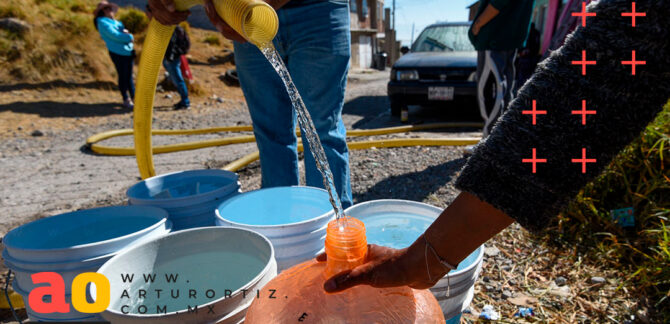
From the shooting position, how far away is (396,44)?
3102cm

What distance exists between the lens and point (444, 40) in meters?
6.89

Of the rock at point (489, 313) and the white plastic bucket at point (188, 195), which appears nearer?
the white plastic bucket at point (188, 195)

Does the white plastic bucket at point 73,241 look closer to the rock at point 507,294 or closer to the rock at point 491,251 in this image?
the rock at point 507,294

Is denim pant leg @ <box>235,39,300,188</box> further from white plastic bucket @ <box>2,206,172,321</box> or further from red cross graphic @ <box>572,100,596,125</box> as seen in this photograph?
red cross graphic @ <box>572,100,596,125</box>

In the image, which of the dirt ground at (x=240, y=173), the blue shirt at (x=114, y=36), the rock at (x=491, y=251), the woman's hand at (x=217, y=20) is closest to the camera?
the woman's hand at (x=217, y=20)

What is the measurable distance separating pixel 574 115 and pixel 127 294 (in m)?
1.36

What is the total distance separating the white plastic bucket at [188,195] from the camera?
64.5 inches

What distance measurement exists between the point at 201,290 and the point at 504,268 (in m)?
1.78

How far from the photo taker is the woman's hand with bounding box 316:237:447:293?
2.78 ft

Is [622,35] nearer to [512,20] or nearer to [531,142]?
[531,142]

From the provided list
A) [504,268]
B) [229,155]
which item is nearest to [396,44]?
[229,155]

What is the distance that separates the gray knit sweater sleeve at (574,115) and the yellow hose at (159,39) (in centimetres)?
83

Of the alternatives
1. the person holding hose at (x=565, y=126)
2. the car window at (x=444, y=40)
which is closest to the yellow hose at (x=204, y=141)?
the car window at (x=444, y=40)

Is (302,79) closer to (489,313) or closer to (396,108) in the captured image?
(489,313)
